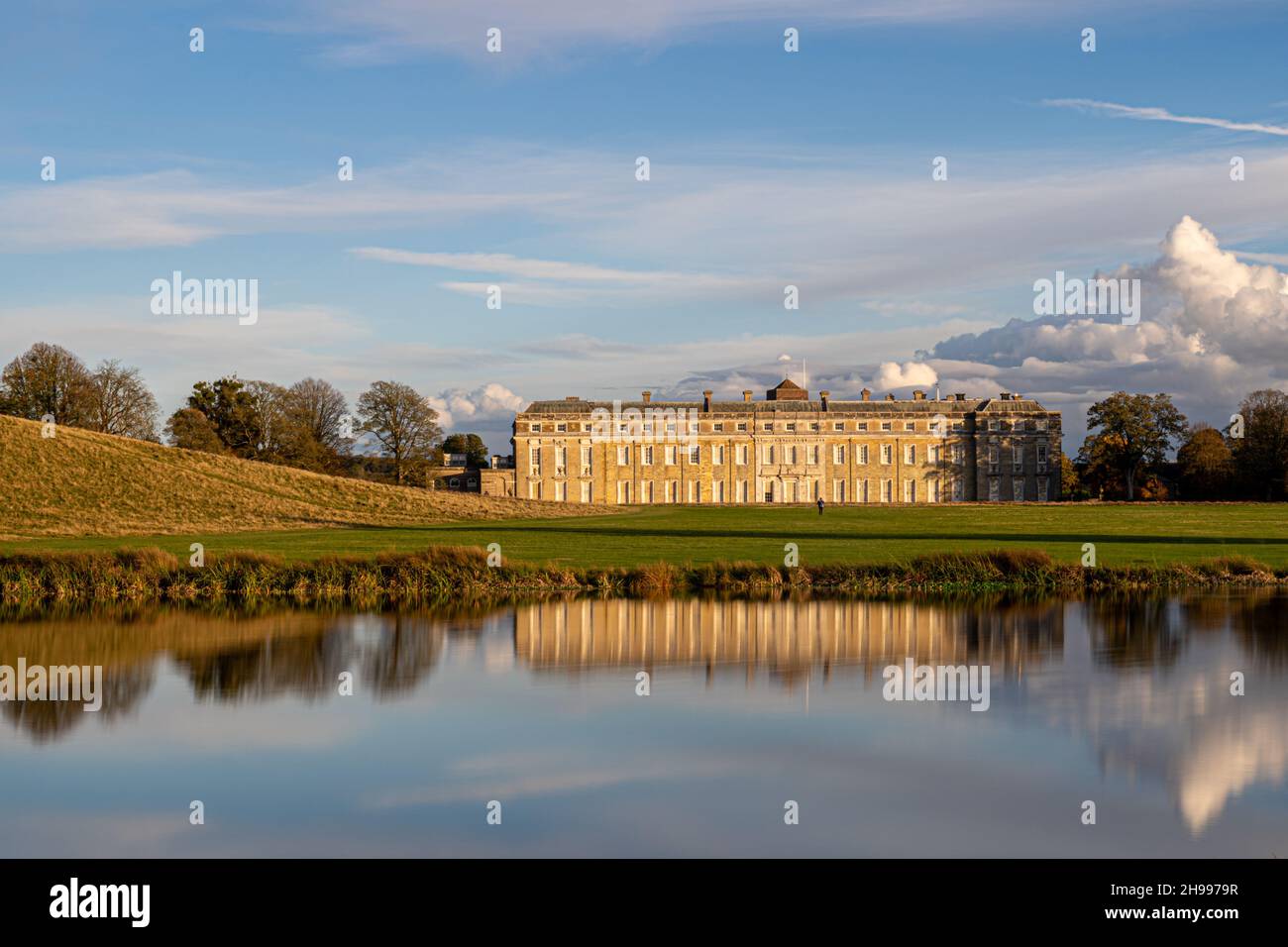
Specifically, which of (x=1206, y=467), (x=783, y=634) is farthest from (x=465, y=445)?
(x=783, y=634)

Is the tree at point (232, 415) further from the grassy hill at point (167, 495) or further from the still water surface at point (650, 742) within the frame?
the still water surface at point (650, 742)

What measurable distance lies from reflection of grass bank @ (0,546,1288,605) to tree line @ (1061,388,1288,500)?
176 ft

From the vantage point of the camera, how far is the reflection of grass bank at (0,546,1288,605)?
2294cm

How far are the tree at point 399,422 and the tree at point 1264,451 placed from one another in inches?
1939

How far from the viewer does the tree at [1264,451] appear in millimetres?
71875

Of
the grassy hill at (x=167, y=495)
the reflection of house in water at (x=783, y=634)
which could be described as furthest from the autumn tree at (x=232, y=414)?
the reflection of house in water at (x=783, y=634)

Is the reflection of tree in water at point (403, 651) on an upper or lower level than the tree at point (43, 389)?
lower

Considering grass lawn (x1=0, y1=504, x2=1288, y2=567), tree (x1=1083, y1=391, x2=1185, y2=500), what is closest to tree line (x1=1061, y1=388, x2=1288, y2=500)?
tree (x1=1083, y1=391, x2=1185, y2=500)

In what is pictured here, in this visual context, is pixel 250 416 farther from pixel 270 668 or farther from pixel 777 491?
pixel 270 668

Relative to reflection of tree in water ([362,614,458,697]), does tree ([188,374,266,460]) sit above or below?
above

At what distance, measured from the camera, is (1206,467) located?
251 feet

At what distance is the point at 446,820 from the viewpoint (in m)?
8.73

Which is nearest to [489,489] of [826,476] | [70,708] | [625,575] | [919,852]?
[826,476]

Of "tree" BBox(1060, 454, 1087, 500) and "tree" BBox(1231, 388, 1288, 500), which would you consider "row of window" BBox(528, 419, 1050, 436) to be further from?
"tree" BBox(1231, 388, 1288, 500)
